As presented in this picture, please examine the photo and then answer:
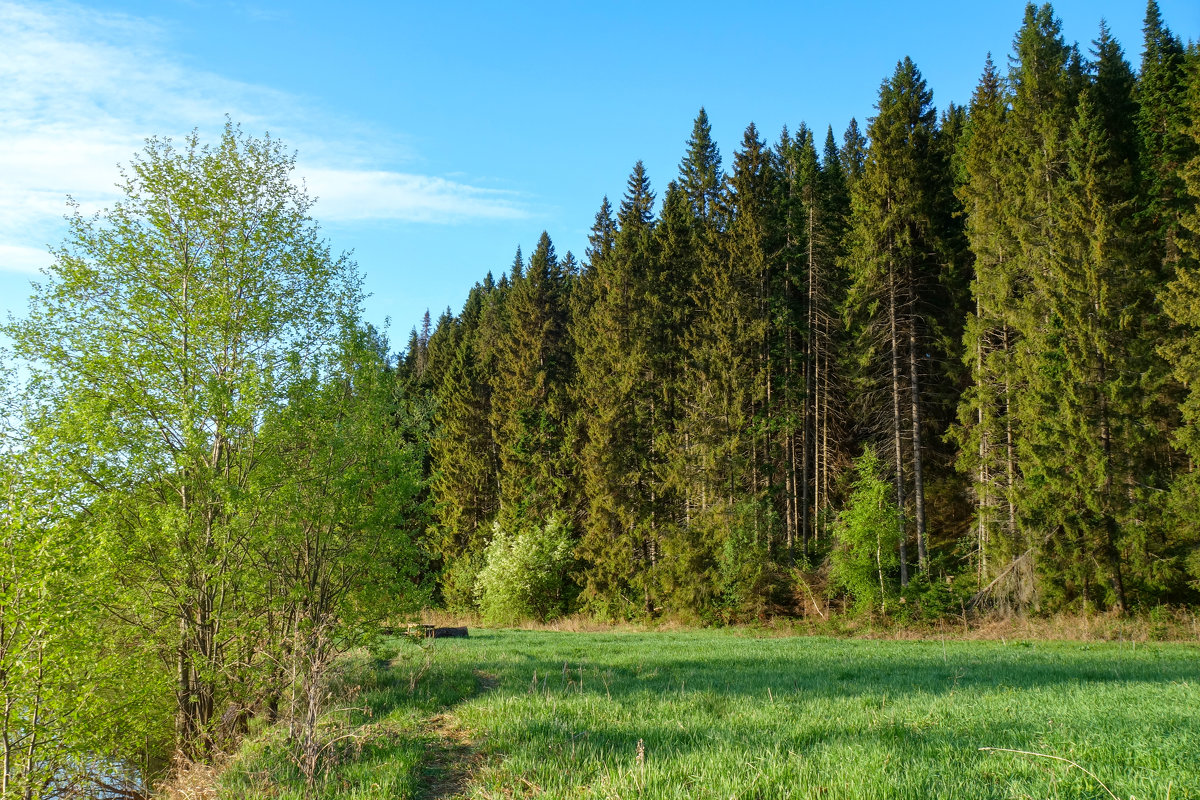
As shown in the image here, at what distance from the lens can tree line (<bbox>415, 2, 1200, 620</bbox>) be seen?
2234cm

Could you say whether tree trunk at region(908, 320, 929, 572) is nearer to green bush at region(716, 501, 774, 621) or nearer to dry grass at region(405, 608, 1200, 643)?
dry grass at region(405, 608, 1200, 643)

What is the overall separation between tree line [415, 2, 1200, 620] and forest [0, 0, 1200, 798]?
0.19 meters

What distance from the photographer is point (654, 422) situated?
123 feet

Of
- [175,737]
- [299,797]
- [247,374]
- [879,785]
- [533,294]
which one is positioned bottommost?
[175,737]

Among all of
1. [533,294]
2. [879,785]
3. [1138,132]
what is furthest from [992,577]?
[533,294]

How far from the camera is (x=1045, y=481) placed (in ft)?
74.6

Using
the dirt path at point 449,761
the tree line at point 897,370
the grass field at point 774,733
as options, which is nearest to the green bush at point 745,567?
the tree line at point 897,370

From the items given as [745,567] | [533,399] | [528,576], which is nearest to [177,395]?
[745,567]

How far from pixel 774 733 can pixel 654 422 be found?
30.9 meters

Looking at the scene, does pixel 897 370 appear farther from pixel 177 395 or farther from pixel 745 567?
pixel 177 395

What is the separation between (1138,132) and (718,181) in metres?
20.6

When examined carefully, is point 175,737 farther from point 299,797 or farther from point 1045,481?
point 1045,481

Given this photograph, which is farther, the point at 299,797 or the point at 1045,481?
the point at 1045,481

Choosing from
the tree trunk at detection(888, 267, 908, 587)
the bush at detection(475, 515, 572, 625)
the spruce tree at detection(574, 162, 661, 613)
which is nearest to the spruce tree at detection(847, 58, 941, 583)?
the tree trunk at detection(888, 267, 908, 587)
